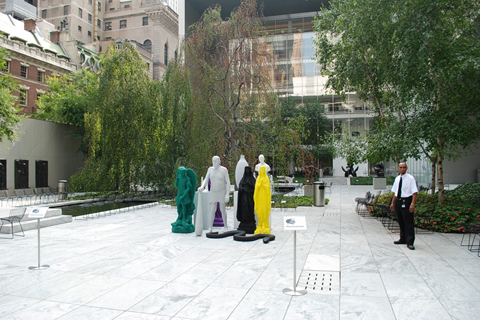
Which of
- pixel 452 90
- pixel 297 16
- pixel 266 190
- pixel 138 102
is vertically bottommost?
A: pixel 266 190

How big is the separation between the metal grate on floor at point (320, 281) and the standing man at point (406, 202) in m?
2.85

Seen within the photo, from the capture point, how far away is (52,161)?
27125 millimetres

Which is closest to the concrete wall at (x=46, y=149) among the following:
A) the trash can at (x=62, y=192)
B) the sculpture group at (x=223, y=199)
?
the trash can at (x=62, y=192)

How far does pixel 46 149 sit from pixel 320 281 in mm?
25867

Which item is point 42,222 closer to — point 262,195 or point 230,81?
point 262,195

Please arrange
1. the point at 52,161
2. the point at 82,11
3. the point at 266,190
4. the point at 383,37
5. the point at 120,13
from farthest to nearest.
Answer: the point at 120,13, the point at 82,11, the point at 52,161, the point at 383,37, the point at 266,190

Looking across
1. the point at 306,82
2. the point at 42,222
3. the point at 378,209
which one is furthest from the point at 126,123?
the point at 306,82

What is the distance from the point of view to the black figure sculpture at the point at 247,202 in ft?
32.9

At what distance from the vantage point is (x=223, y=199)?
1081 centimetres

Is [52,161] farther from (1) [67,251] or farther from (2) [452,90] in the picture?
(2) [452,90]

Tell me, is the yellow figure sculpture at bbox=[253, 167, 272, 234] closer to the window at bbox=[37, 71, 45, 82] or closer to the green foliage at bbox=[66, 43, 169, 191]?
the green foliage at bbox=[66, 43, 169, 191]

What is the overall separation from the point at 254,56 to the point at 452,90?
8711 millimetres

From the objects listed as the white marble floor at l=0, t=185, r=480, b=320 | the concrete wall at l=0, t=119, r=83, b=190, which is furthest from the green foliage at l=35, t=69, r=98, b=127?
the white marble floor at l=0, t=185, r=480, b=320

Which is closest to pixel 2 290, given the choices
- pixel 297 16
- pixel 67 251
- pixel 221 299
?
pixel 67 251
